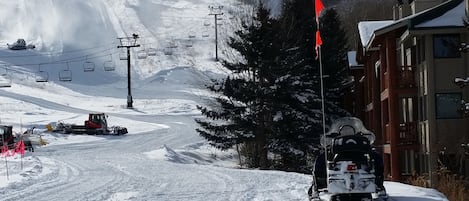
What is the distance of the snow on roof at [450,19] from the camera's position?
94.9 ft

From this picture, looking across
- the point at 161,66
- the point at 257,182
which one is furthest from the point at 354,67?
the point at 161,66

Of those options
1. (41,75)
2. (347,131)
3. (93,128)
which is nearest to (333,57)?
(93,128)

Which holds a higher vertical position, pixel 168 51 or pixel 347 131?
pixel 168 51

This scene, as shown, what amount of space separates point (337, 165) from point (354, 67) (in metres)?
35.8

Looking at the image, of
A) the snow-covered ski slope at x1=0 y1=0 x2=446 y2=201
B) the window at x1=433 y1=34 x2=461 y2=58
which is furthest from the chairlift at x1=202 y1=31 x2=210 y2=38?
the window at x1=433 y1=34 x2=461 y2=58

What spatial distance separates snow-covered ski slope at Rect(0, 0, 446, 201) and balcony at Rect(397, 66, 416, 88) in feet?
28.1

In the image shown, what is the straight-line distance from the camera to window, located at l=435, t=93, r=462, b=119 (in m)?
29.9

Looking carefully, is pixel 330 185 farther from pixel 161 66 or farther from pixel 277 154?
pixel 161 66

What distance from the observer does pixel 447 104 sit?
30.1m

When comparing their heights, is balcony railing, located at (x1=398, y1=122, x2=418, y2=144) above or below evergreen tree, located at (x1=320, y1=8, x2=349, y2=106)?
below

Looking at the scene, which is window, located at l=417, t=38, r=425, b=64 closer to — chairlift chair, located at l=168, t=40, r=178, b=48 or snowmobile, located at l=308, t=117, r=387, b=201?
snowmobile, located at l=308, t=117, r=387, b=201

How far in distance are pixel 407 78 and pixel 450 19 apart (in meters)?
3.77

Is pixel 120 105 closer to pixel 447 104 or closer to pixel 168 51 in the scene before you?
pixel 168 51

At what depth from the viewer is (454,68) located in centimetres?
2975
